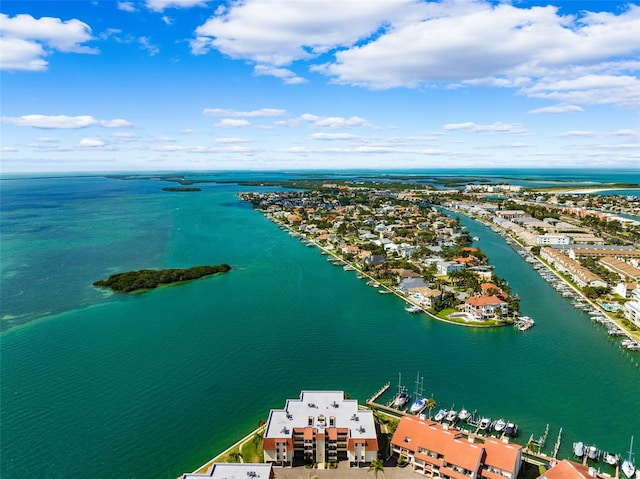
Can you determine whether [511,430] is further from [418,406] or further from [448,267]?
[448,267]

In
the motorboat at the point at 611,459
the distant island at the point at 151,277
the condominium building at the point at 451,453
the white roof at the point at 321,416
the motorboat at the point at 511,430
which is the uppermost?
the distant island at the point at 151,277

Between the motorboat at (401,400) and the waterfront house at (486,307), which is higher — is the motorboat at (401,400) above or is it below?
below

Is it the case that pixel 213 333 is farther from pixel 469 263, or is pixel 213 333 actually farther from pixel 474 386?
pixel 469 263

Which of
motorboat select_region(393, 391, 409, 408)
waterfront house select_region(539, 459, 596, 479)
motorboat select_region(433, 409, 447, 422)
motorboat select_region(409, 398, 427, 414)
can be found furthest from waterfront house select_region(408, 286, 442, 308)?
waterfront house select_region(539, 459, 596, 479)

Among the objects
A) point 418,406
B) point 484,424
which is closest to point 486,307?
point 418,406

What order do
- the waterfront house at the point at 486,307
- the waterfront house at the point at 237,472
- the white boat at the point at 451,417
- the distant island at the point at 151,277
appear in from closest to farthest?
the waterfront house at the point at 237,472
the white boat at the point at 451,417
the waterfront house at the point at 486,307
the distant island at the point at 151,277

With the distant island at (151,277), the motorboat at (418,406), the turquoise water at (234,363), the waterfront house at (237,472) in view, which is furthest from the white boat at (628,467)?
the distant island at (151,277)

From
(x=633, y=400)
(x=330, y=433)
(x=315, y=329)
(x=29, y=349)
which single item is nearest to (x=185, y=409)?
(x=330, y=433)

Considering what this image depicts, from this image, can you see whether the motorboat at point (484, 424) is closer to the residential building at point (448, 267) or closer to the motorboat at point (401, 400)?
the motorboat at point (401, 400)
